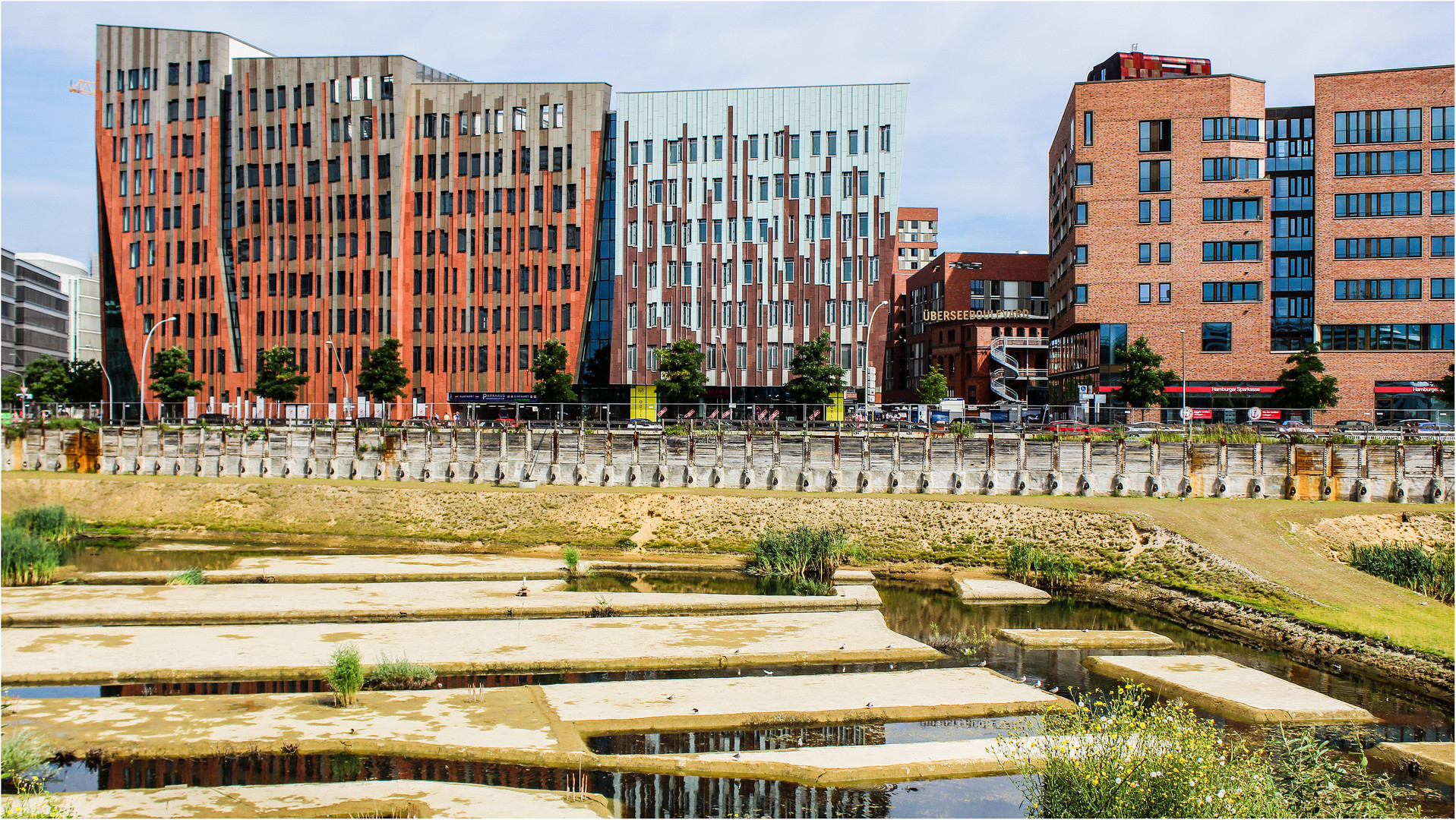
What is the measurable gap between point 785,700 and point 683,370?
69967 mm

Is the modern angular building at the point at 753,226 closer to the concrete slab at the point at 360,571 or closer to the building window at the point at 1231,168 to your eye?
the building window at the point at 1231,168

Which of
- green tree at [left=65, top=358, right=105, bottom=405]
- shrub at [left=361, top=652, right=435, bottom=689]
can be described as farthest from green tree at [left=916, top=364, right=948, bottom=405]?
green tree at [left=65, top=358, right=105, bottom=405]

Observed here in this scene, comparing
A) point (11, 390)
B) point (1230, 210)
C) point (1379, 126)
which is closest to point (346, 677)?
point (1230, 210)

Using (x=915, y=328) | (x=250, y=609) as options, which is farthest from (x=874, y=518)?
(x=915, y=328)

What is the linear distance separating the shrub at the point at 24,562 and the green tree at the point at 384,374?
61860mm

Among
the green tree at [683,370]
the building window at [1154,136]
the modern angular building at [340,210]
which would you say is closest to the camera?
the green tree at [683,370]

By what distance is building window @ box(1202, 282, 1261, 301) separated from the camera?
9225cm

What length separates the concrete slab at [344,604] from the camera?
31641 millimetres

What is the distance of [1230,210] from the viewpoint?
9231 cm

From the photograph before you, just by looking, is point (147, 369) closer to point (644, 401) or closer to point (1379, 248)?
point (644, 401)

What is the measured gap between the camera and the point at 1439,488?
50.7 m

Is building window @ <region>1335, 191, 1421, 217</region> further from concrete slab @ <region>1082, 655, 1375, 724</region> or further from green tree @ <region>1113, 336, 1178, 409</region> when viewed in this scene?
concrete slab @ <region>1082, 655, 1375, 724</region>

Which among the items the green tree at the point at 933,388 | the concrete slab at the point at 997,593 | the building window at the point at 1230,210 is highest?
the building window at the point at 1230,210

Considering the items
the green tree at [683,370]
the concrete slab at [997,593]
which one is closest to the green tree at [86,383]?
the green tree at [683,370]
